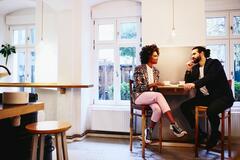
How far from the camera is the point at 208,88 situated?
3141 millimetres

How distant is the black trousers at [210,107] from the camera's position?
2.89m

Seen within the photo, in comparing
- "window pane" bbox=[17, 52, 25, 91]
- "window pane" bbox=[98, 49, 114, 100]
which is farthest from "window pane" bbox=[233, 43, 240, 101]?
"window pane" bbox=[17, 52, 25, 91]

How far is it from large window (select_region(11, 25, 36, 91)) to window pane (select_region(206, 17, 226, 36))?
396 centimetres

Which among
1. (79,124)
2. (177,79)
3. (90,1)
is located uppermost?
(90,1)

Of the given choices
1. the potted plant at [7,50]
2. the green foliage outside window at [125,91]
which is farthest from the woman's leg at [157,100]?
the potted plant at [7,50]

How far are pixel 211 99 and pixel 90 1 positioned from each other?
292 cm

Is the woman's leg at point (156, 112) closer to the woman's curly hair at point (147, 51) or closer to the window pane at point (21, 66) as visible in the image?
the woman's curly hair at point (147, 51)

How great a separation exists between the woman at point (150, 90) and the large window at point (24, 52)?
10.0 feet

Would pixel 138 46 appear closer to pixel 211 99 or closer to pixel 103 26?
pixel 103 26

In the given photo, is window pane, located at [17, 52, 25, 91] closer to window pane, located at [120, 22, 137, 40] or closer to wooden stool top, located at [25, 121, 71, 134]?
window pane, located at [120, 22, 137, 40]

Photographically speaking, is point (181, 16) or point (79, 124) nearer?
point (181, 16)

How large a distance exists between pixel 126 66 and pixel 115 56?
12.1 inches

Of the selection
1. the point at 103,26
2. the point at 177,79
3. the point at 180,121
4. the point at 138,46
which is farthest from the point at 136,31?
the point at 180,121

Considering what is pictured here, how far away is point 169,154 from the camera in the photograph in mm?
3127
